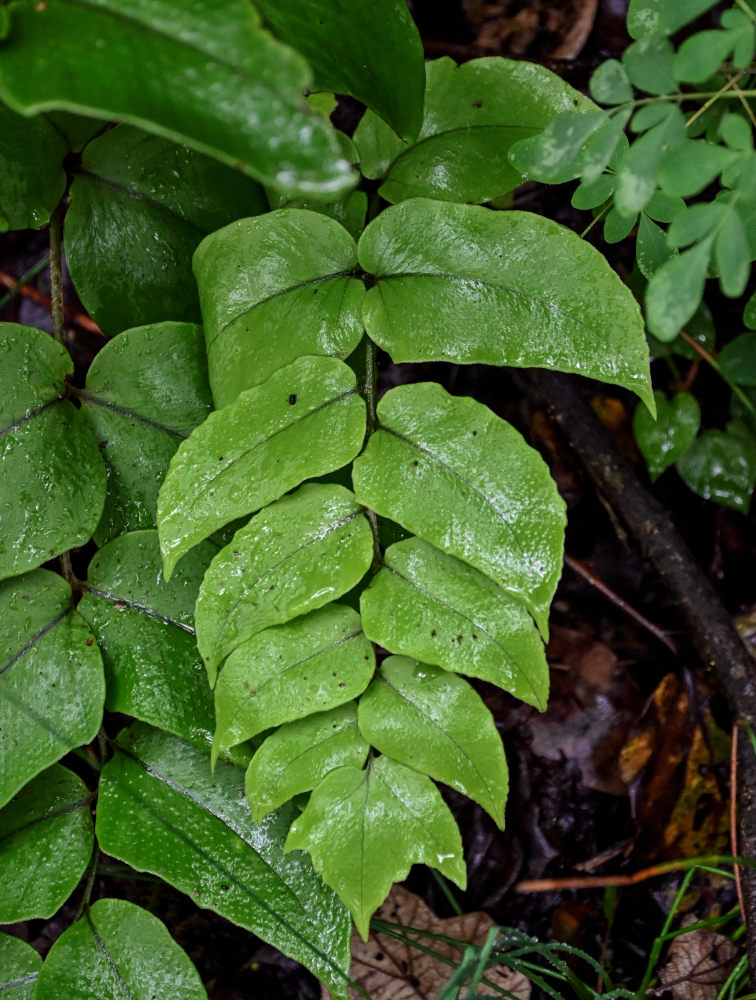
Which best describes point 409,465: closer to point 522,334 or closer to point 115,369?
point 522,334

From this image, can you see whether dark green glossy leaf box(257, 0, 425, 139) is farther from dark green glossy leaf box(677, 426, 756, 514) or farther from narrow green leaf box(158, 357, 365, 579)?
dark green glossy leaf box(677, 426, 756, 514)

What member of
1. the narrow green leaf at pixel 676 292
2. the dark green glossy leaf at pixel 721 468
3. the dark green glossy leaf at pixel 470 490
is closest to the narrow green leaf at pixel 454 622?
the dark green glossy leaf at pixel 470 490

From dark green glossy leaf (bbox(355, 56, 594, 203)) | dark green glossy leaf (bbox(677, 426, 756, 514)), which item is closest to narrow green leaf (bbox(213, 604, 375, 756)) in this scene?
dark green glossy leaf (bbox(355, 56, 594, 203))

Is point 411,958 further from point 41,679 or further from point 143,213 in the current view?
point 143,213

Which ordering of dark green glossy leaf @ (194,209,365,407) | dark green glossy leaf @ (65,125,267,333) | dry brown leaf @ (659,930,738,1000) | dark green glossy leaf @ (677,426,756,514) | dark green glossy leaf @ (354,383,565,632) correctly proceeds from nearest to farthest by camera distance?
dark green glossy leaf @ (354,383,565,632), dark green glossy leaf @ (194,209,365,407), dark green glossy leaf @ (65,125,267,333), dry brown leaf @ (659,930,738,1000), dark green glossy leaf @ (677,426,756,514)

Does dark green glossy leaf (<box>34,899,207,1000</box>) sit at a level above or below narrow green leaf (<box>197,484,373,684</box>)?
below

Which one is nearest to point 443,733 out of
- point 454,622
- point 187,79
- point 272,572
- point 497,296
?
point 454,622

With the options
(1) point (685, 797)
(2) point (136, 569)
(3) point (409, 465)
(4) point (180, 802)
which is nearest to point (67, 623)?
(2) point (136, 569)
